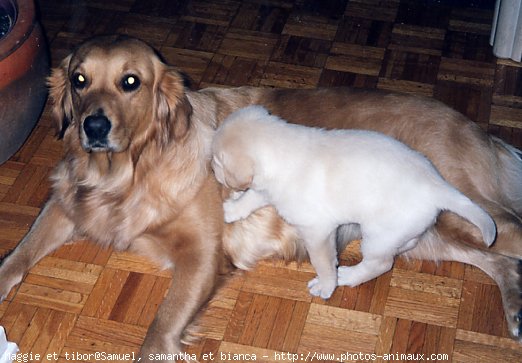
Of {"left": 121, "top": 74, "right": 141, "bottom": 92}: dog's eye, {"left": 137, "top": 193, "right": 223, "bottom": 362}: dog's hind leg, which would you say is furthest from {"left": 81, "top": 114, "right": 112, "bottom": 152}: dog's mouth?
{"left": 137, "top": 193, "right": 223, "bottom": 362}: dog's hind leg

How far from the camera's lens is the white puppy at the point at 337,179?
2.17m

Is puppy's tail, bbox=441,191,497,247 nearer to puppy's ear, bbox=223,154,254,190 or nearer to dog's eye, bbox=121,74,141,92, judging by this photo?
puppy's ear, bbox=223,154,254,190

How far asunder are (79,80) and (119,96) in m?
0.13

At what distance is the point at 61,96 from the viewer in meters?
2.55

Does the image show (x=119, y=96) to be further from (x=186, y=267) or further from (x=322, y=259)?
(x=322, y=259)

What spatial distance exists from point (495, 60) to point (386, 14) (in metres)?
0.57

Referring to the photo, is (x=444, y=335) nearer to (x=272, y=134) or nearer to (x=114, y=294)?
(x=272, y=134)

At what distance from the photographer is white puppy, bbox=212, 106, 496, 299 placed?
85.4 inches

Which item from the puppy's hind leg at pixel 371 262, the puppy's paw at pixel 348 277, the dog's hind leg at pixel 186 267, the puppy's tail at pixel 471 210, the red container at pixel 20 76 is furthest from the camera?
the red container at pixel 20 76

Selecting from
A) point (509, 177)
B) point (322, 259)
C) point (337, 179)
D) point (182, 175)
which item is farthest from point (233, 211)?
point (509, 177)

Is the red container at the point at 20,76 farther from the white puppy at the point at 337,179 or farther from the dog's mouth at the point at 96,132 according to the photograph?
the white puppy at the point at 337,179

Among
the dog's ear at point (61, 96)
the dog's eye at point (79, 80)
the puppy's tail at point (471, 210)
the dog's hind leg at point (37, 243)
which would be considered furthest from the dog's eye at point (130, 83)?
the puppy's tail at point (471, 210)

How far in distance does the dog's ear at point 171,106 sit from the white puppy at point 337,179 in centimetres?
26

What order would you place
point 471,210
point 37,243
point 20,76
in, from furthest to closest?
point 20,76
point 37,243
point 471,210
